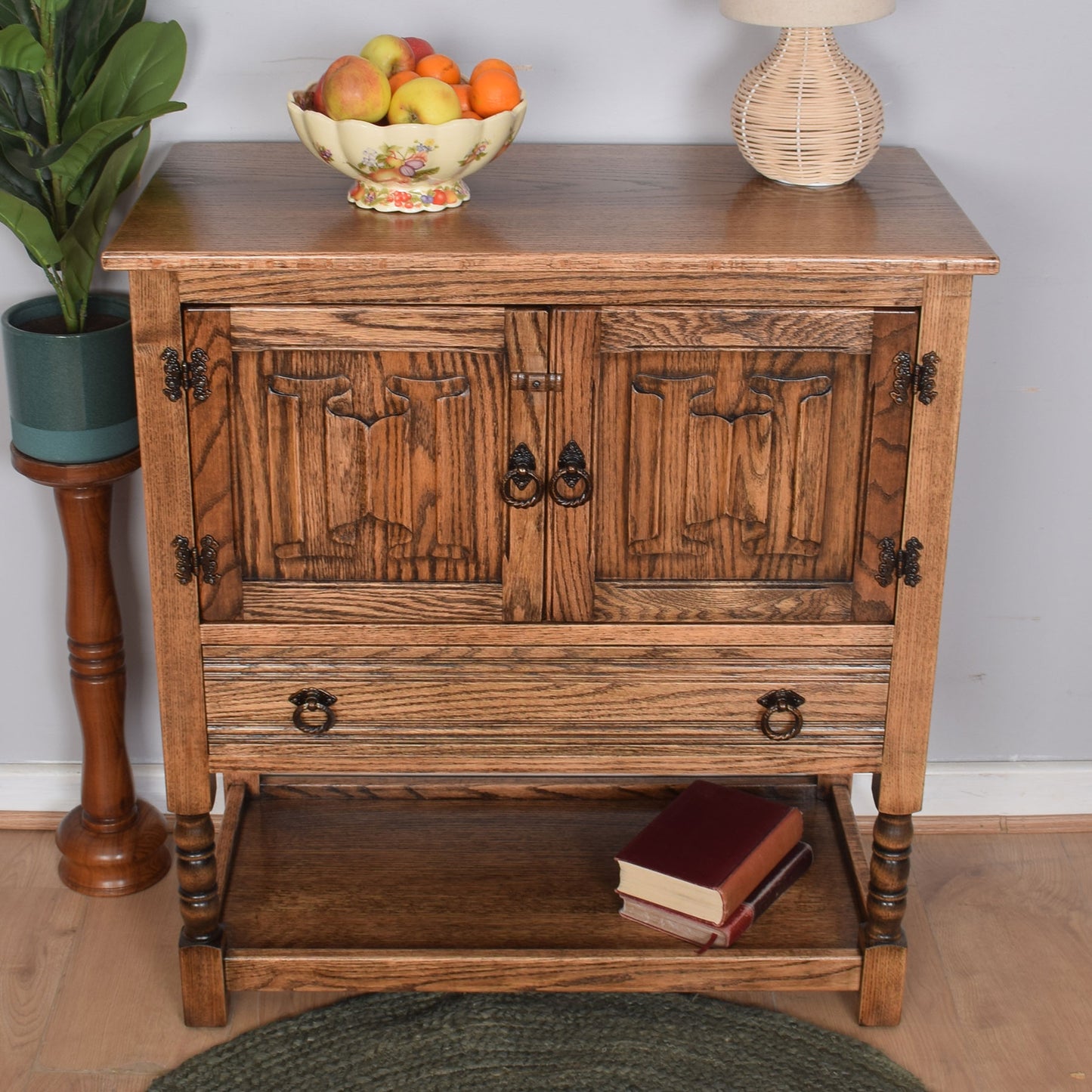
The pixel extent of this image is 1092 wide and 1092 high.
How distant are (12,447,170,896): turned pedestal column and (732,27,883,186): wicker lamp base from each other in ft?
3.05

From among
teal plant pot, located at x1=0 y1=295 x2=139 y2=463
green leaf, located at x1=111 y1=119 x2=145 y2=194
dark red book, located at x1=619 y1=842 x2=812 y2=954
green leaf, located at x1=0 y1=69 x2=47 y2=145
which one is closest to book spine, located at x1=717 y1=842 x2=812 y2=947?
dark red book, located at x1=619 y1=842 x2=812 y2=954

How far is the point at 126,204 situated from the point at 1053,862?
5.67 ft

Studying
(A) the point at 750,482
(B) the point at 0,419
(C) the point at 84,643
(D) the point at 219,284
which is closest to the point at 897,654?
(A) the point at 750,482

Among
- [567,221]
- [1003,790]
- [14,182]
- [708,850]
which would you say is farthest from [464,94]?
[1003,790]

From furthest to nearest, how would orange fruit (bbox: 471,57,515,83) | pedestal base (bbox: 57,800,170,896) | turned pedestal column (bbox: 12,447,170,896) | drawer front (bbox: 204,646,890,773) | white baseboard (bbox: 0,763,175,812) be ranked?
1. white baseboard (bbox: 0,763,175,812)
2. pedestal base (bbox: 57,800,170,896)
3. turned pedestal column (bbox: 12,447,170,896)
4. drawer front (bbox: 204,646,890,773)
5. orange fruit (bbox: 471,57,515,83)

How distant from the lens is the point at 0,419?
2264 millimetres

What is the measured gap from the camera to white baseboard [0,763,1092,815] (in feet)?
8.12

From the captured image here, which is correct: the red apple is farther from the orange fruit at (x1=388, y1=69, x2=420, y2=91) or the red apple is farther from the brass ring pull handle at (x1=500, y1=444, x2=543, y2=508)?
the brass ring pull handle at (x1=500, y1=444, x2=543, y2=508)

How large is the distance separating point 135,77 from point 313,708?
806 millimetres

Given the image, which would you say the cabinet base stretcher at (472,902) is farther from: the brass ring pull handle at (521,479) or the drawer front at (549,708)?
the brass ring pull handle at (521,479)

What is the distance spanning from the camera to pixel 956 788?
2.52m

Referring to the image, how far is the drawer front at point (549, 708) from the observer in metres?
1.86

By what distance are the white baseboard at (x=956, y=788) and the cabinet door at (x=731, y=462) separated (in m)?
0.78

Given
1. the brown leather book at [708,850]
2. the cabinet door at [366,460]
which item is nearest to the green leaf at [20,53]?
the cabinet door at [366,460]
